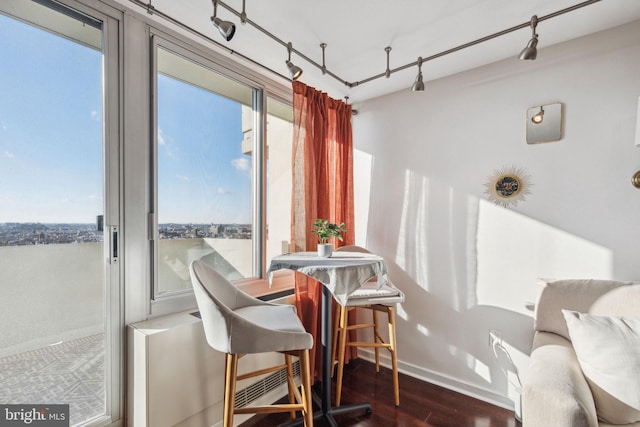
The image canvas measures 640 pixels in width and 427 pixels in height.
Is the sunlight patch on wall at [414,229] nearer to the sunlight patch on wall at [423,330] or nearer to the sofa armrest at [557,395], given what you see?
the sunlight patch on wall at [423,330]

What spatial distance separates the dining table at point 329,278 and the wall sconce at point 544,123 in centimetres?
138

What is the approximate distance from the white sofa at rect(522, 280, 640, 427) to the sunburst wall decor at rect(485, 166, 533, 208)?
62 cm

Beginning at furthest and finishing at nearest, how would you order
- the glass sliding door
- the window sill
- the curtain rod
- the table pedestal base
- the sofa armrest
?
the window sill < the table pedestal base < the curtain rod < the glass sliding door < the sofa armrest

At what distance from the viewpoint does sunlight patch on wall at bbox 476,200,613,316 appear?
1839mm

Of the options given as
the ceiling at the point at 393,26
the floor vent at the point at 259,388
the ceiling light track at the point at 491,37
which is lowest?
the floor vent at the point at 259,388

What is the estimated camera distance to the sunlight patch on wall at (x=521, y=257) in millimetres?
1839

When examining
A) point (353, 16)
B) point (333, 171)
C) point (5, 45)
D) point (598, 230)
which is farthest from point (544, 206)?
point (5, 45)

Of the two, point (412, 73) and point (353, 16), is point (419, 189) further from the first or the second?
point (353, 16)

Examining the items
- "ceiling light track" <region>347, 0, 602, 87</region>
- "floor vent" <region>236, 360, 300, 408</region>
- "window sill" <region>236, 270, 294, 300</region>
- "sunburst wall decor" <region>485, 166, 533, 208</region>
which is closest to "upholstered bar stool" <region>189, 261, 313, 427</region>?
Result: "floor vent" <region>236, 360, 300, 408</region>

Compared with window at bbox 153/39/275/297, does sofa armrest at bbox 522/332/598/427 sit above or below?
below

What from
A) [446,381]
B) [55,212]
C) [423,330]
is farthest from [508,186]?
[55,212]

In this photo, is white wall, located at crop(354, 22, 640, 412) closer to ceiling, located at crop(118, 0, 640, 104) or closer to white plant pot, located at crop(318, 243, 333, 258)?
ceiling, located at crop(118, 0, 640, 104)

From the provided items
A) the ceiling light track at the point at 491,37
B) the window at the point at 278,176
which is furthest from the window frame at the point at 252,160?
the ceiling light track at the point at 491,37

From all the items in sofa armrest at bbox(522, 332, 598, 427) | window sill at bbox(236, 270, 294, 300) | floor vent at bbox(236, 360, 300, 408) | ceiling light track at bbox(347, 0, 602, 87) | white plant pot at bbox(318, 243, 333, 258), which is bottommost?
floor vent at bbox(236, 360, 300, 408)
